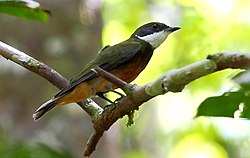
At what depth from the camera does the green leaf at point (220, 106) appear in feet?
2.86

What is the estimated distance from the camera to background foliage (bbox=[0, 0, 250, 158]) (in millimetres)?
3154

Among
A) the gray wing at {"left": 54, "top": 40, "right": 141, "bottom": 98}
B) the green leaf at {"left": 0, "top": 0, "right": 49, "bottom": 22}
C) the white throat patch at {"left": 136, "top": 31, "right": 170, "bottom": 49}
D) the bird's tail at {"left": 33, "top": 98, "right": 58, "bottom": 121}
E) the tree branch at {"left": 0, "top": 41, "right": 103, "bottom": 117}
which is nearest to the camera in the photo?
the green leaf at {"left": 0, "top": 0, "right": 49, "bottom": 22}

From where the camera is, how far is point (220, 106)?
907 millimetres

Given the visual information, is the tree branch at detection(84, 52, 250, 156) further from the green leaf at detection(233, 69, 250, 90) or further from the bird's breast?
the bird's breast

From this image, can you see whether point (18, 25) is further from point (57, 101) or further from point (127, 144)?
point (127, 144)

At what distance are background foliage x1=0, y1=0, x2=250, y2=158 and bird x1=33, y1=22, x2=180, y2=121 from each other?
0.76 feet

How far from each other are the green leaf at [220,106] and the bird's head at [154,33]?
5.92 ft

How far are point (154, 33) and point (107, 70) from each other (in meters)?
0.52

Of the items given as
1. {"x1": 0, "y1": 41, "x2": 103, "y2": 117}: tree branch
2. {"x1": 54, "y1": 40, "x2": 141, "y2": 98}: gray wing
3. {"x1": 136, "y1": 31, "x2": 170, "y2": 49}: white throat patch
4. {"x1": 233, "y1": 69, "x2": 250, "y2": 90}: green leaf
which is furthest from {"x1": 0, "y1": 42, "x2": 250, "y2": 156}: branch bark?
{"x1": 136, "y1": 31, "x2": 170, "y2": 49}: white throat patch

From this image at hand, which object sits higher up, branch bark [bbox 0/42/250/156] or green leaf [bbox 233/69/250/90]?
green leaf [bbox 233/69/250/90]

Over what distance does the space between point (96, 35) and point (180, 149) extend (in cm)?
261

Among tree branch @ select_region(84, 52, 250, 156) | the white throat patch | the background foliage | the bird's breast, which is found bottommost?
the background foliage

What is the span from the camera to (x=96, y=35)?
348 cm

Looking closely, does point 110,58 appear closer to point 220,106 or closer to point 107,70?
point 107,70
